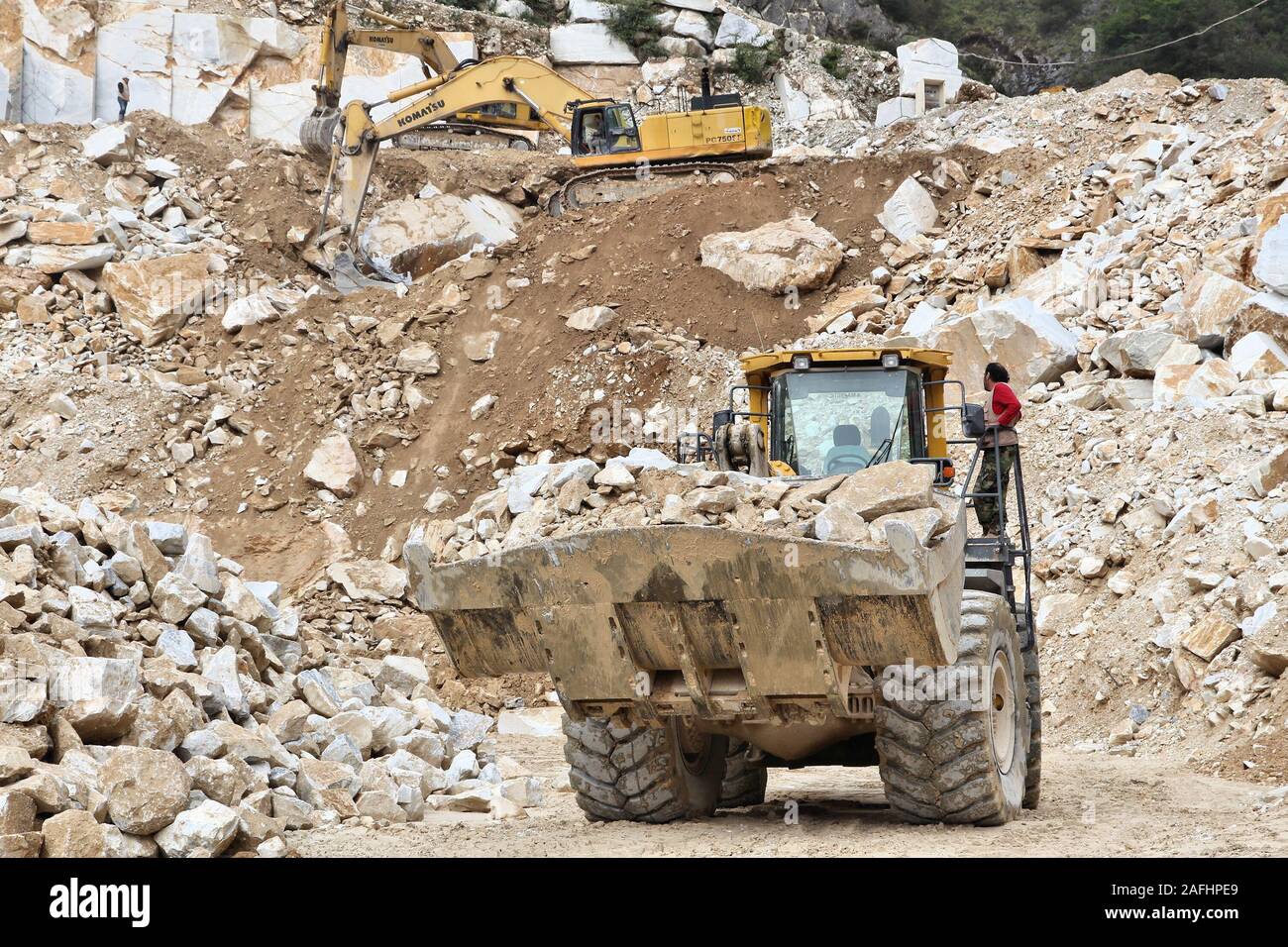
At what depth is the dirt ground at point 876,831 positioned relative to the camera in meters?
6.37

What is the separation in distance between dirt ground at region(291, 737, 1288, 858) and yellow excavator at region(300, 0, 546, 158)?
1553 centimetres

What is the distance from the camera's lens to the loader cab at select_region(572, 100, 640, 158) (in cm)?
2320

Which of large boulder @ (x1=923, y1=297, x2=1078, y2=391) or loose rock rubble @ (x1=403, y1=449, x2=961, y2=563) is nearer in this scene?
loose rock rubble @ (x1=403, y1=449, x2=961, y2=563)

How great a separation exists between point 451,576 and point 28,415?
14433 millimetres

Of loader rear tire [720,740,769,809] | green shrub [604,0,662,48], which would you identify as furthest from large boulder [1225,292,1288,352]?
green shrub [604,0,662,48]

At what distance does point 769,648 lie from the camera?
20.3 ft

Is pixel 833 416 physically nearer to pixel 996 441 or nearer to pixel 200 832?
pixel 996 441

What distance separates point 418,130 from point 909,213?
25.2 ft

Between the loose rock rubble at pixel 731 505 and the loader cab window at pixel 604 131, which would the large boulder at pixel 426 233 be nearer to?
the loader cab window at pixel 604 131

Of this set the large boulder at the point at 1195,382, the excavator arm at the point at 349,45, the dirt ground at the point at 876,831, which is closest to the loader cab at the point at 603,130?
the excavator arm at the point at 349,45

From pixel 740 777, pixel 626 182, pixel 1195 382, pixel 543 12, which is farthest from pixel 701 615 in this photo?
pixel 543 12

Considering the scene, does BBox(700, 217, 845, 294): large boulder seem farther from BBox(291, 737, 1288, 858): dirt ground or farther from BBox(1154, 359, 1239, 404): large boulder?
BBox(291, 737, 1288, 858): dirt ground

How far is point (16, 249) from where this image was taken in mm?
20672

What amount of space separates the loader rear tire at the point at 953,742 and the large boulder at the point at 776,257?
13288 millimetres
